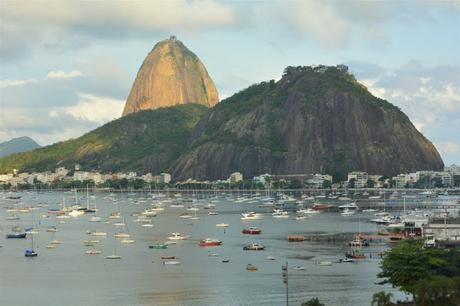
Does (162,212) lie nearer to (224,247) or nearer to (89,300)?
(224,247)

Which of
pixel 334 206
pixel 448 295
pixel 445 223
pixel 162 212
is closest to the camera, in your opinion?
pixel 448 295

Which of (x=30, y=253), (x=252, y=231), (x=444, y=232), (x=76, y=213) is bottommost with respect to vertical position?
(x=30, y=253)

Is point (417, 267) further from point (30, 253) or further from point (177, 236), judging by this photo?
point (177, 236)

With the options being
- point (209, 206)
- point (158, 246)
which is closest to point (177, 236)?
point (158, 246)

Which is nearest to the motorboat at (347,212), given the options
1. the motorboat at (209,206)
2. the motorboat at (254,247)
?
the motorboat at (209,206)

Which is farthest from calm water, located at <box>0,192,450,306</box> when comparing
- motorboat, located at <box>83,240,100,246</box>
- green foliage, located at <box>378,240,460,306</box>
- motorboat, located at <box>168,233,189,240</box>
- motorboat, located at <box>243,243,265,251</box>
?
green foliage, located at <box>378,240,460,306</box>

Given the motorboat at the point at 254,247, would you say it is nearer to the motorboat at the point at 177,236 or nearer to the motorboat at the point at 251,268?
the motorboat at the point at 177,236

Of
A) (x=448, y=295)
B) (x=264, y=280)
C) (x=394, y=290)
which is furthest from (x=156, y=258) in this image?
(x=448, y=295)

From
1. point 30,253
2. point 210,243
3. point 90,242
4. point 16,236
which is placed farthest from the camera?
point 16,236

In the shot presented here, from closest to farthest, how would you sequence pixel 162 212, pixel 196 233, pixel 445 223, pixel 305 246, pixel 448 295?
pixel 448 295, pixel 445 223, pixel 305 246, pixel 196 233, pixel 162 212
